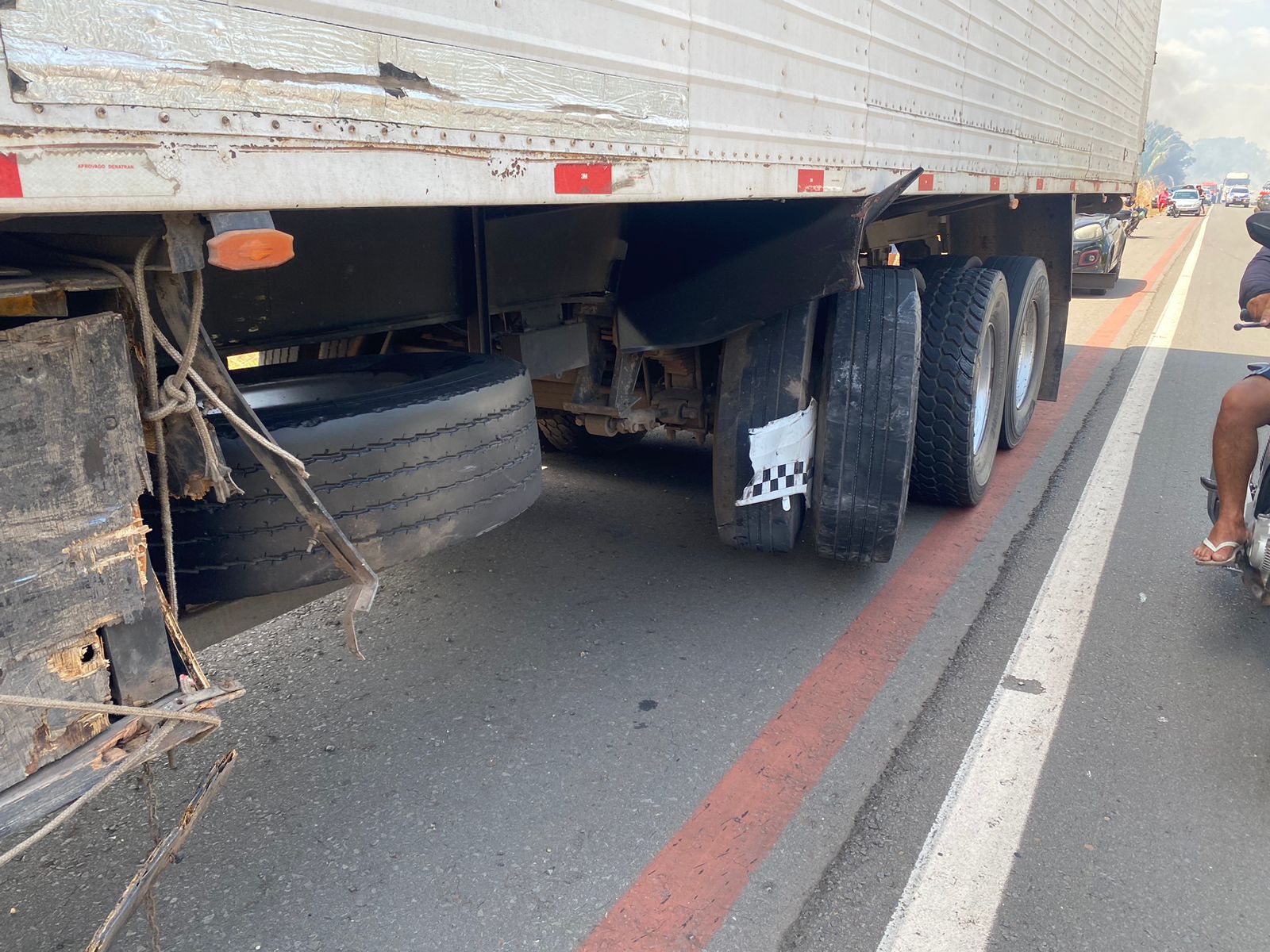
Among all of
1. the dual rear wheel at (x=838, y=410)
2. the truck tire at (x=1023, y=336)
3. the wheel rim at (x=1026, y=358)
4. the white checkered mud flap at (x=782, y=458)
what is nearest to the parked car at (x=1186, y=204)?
the truck tire at (x=1023, y=336)

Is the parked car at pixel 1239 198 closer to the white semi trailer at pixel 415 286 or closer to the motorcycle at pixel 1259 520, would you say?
the motorcycle at pixel 1259 520

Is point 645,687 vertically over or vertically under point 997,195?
under

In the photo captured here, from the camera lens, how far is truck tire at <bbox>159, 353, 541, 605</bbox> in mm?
1803

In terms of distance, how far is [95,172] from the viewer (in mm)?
1172

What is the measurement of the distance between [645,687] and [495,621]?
2.41ft

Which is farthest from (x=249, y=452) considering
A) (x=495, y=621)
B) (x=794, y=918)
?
(x=495, y=621)

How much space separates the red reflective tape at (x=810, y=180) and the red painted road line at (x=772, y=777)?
158 centimetres

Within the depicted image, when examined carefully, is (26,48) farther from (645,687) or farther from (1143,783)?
(1143,783)

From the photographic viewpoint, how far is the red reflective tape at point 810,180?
2.73 meters

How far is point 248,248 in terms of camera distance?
141cm

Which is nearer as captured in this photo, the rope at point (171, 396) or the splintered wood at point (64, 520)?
the splintered wood at point (64, 520)

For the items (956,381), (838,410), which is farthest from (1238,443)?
(838,410)

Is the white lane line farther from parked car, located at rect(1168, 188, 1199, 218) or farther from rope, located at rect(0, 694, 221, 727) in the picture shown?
parked car, located at rect(1168, 188, 1199, 218)

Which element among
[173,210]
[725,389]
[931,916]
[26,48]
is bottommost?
[931,916]
